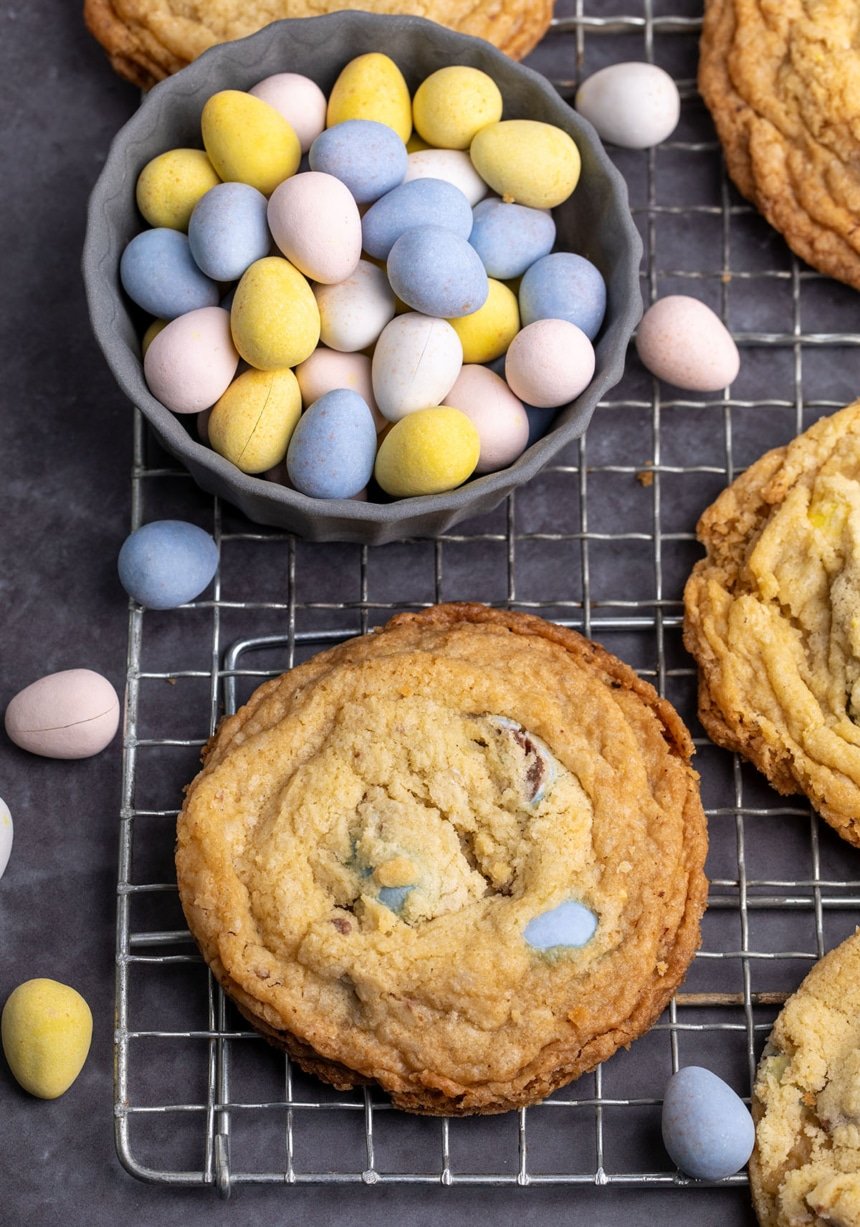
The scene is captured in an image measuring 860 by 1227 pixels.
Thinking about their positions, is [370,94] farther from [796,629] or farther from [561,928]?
[561,928]

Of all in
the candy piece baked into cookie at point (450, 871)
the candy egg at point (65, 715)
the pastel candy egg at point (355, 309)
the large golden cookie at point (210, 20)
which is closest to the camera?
the candy piece baked into cookie at point (450, 871)

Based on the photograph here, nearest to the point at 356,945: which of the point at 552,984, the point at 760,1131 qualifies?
the point at 552,984

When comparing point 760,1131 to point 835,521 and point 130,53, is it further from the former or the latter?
point 130,53

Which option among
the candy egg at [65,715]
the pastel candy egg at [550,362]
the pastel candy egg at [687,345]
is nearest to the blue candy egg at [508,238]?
the pastel candy egg at [550,362]

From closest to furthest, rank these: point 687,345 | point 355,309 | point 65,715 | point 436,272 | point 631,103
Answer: point 436,272, point 355,309, point 65,715, point 687,345, point 631,103

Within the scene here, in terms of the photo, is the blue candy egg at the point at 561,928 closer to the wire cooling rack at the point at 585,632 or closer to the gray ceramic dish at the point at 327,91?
the wire cooling rack at the point at 585,632

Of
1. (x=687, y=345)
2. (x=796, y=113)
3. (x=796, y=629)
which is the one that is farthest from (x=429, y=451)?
(x=796, y=113)

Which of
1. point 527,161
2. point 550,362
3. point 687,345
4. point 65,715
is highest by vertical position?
point 527,161
